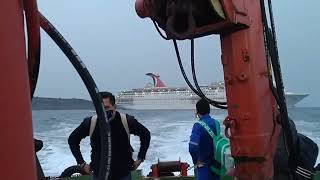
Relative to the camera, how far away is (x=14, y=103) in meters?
0.98

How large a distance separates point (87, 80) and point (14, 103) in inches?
33.4

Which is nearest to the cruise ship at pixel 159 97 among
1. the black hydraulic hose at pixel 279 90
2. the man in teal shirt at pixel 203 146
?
the man in teal shirt at pixel 203 146

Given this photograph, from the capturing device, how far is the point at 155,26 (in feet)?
9.37

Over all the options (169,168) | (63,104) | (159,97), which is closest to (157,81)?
(159,97)

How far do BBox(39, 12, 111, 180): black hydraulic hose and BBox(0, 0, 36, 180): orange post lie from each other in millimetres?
586

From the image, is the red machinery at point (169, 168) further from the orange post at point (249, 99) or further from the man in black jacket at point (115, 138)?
the orange post at point (249, 99)

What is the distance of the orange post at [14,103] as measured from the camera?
961mm

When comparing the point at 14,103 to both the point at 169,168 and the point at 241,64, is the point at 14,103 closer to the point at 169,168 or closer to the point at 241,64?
the point at 241,64

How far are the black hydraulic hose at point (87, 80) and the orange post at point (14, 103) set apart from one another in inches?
23.1

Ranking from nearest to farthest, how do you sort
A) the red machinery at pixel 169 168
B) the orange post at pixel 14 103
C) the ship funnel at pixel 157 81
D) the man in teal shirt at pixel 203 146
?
the orange post at pixel 14 103, the man in teal shirt at pixel 203 146, the red machinery at pixel 169 168, the ship funnel at pixel 157 81

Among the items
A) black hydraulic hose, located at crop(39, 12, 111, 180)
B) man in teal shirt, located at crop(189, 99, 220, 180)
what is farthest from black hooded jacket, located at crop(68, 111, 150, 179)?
black hydraulic hose, located at crop(39, 12, 111, 180)

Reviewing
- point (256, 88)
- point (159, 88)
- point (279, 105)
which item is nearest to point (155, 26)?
point (256, 88)

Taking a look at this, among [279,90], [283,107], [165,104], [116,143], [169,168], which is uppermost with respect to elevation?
[279,90]

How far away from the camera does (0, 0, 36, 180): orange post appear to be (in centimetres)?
96
